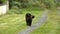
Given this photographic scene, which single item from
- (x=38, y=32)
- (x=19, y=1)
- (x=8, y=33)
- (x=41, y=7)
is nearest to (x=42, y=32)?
(x=38, y=32)

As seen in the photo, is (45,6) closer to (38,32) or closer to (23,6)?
(23,6)

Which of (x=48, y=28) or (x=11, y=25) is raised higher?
(x=11, y=25)

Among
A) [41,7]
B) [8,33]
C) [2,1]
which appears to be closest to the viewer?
[8,33]

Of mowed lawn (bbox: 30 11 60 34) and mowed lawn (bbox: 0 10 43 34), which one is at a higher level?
mowed lawn (bbox: 0 10 43 34)

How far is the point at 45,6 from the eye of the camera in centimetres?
5056

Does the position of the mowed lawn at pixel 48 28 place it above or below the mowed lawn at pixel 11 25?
below

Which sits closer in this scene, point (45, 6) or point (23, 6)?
point (23, 6)

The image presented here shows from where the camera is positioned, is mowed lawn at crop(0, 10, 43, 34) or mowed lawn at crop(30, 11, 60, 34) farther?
mowed lawn at crop(30, 11, 60, 34)

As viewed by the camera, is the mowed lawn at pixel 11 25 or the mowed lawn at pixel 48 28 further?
the mowed lawn at pixel 48 28

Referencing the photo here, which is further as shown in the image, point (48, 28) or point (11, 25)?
point (11, 25)

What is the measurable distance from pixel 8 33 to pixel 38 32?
91.7 inches

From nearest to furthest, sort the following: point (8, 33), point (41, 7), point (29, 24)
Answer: point (8, 33) → point (29, 24) → point (41, 7)

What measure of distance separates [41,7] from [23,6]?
18.0 feet

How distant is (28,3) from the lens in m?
45.2
